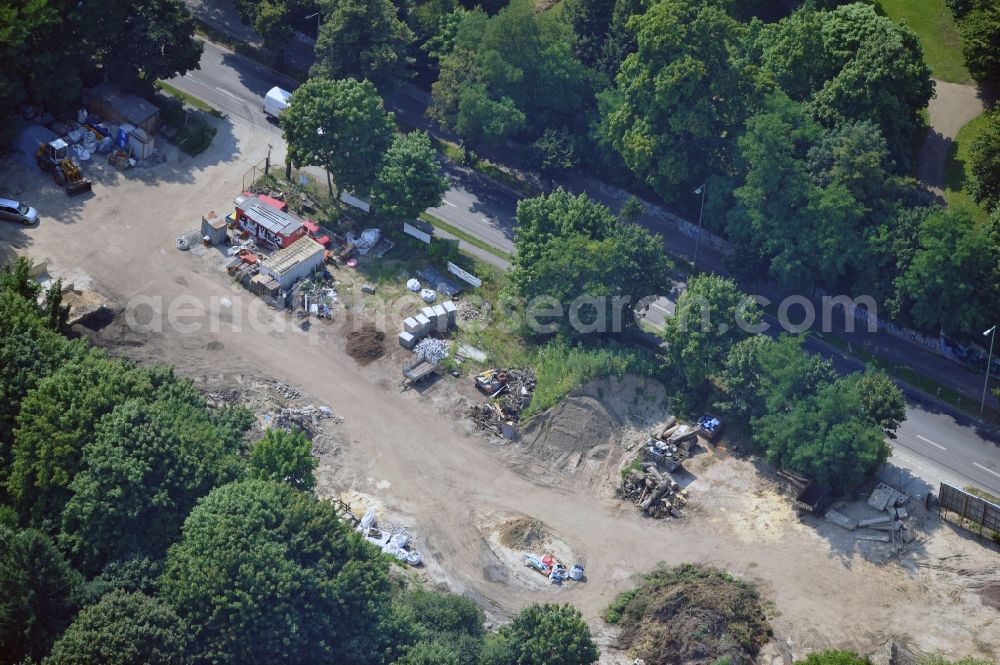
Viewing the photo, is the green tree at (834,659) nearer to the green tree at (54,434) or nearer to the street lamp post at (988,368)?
the street lamp post at (988,368)

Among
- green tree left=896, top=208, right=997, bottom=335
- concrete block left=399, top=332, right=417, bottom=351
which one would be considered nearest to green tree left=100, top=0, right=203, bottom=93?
concrete block left=399, top=332, right=417, bottom=351

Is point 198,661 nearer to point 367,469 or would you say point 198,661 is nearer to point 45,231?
point 367,469

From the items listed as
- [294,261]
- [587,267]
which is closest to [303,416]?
[294,261]

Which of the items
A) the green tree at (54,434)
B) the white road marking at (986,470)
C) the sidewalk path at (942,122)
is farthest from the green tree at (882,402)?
the green tree at (54,434)

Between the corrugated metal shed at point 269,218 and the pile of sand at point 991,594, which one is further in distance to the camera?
the corrugated metal shed at point 269,218

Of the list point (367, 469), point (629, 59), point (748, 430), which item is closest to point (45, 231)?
point (367, 469)

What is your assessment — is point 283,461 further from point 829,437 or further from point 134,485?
point 829,437
